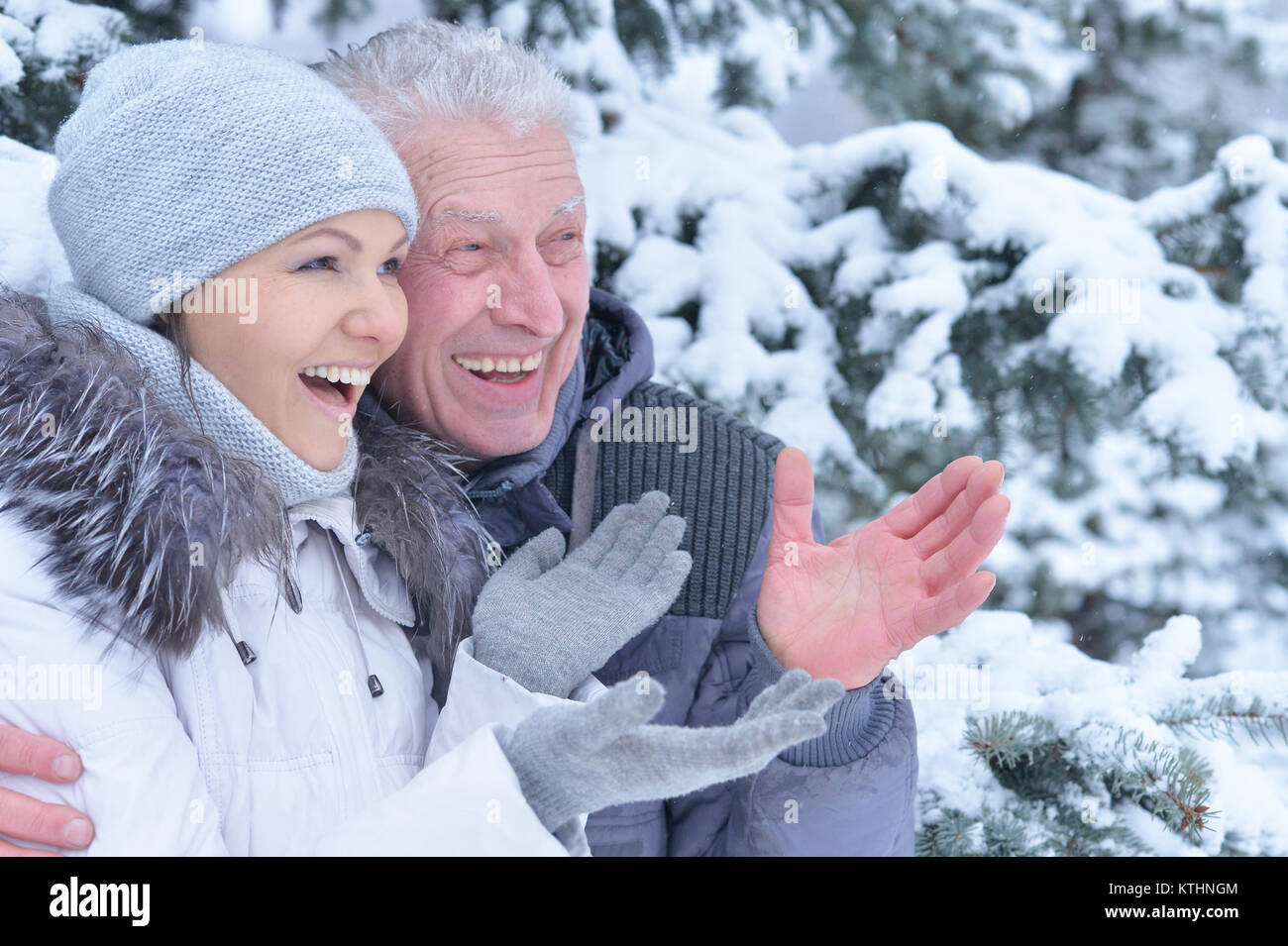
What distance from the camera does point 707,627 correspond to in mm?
2004

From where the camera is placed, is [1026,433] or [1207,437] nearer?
[1207,437]

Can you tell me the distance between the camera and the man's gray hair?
203 cm

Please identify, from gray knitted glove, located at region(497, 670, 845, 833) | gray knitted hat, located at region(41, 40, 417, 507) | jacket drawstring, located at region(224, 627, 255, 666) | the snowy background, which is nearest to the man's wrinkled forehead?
gray knitted hat, located at region(41, 40, 417, 507)

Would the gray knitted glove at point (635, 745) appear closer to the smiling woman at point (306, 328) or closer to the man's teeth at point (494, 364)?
the smiling woman at point (306, 328)

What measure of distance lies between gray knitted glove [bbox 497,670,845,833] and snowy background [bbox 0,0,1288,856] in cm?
82

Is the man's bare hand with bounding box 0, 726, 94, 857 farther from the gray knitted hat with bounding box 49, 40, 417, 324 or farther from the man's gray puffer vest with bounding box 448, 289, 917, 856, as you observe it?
the man's gray puffer vest with bounding box 448, 289, 917, 856

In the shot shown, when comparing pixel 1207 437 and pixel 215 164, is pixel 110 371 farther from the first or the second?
pixel 1207 437

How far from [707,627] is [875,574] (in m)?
0.36

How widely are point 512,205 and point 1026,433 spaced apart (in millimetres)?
1460

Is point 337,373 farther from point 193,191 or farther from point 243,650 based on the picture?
point 243,650

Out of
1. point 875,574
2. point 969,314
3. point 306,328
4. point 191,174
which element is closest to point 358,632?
point 306,328

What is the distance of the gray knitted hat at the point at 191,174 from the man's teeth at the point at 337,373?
190mm

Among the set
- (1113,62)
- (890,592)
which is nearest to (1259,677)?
(890,592)
